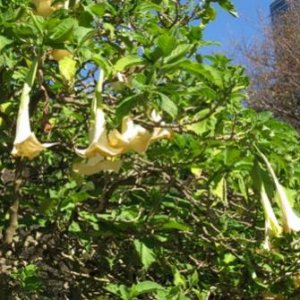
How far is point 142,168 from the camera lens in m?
2.41

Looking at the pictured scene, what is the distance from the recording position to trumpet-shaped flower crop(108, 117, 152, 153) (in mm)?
1455

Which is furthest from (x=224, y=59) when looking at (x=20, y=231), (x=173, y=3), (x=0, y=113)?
(x=20, y=231)

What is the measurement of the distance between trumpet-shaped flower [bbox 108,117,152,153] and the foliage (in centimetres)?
3

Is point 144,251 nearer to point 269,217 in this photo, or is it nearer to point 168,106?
point 269,217

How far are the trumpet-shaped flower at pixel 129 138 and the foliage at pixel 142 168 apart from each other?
0.03 m

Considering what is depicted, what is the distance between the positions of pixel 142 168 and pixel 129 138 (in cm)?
93

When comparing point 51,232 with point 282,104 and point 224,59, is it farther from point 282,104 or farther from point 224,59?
point 282,104

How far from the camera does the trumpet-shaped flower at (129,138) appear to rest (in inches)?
57.3

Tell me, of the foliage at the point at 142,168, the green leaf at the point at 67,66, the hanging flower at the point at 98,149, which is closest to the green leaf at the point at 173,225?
the foliage at the point at 142,168

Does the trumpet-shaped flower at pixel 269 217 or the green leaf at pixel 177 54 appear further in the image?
the trumpet-shaped flower at pixel 269 217

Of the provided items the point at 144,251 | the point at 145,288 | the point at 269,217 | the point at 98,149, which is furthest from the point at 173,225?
the point at 98,149

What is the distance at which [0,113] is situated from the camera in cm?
210

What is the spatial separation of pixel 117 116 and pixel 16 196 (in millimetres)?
937

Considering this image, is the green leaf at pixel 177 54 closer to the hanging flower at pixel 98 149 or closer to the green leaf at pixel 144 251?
the hanging flower at pixel 98 149
